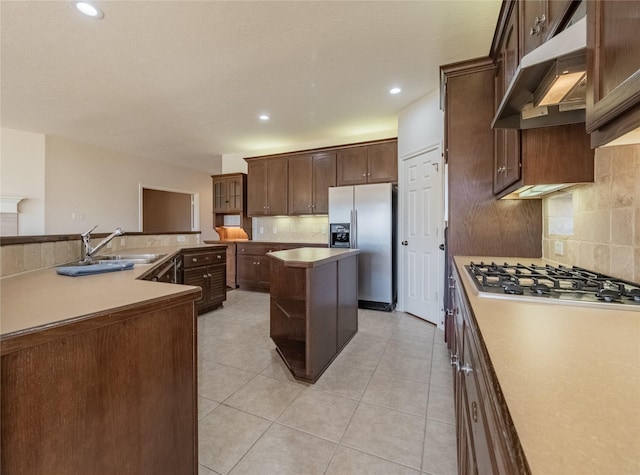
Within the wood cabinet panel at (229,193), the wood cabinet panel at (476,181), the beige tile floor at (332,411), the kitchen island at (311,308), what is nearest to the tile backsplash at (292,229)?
the wood cabinet panel at (229,193)

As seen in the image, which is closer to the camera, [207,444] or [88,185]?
[207,444]

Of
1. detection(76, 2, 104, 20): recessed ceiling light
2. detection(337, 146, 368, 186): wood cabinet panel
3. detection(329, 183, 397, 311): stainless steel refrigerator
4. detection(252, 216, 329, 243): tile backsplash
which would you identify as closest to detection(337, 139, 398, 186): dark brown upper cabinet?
detection(337, 146, 368, 186): wood cabinet panel

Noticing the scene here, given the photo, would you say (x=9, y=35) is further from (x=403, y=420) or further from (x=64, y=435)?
(x=403, y=420)

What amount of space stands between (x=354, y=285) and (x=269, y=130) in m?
3.04

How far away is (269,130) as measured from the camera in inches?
180

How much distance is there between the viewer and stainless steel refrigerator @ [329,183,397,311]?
385 centimetres

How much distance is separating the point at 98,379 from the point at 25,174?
5555mm

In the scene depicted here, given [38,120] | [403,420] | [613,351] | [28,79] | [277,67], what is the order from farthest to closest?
[38,120], [28,79], [277,67], [403,420], [613,351]

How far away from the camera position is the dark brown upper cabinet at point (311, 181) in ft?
15.2

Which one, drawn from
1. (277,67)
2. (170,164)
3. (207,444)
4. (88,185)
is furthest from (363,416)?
(170,164)

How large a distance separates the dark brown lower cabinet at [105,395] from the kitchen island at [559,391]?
→ 964mm

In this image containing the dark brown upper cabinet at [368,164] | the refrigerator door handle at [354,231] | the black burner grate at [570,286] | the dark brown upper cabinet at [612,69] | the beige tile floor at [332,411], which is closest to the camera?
the dark brown upper cabinet at [612,69]

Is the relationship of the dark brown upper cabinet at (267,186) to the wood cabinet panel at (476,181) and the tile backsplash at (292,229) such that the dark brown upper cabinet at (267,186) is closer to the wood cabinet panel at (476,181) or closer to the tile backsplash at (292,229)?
the tile backsplash at (292,229)

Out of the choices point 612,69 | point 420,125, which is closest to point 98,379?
point 612,69
